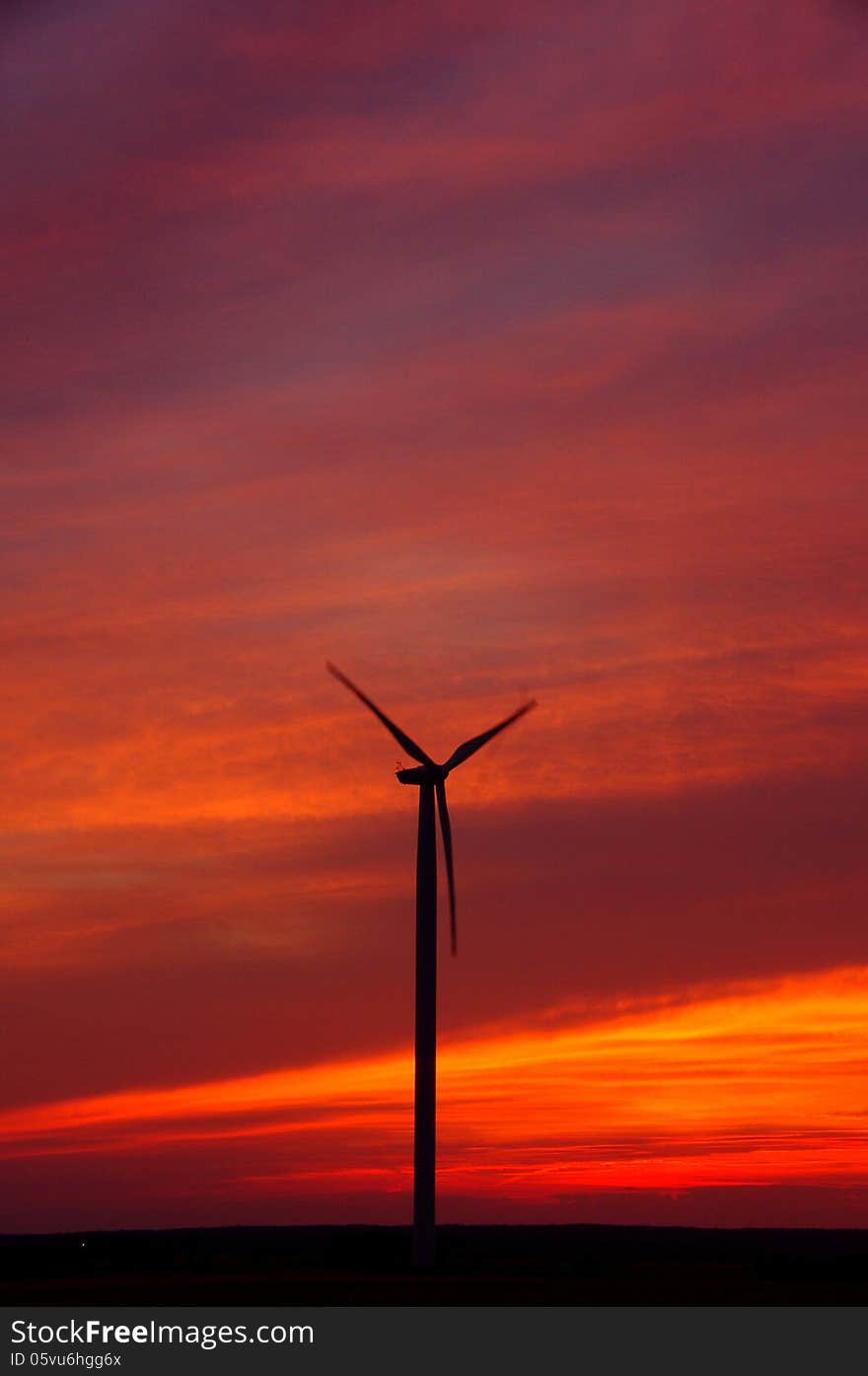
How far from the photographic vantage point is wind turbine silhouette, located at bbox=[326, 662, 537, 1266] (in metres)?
79.8

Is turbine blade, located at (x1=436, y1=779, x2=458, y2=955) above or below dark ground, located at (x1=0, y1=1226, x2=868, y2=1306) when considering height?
above

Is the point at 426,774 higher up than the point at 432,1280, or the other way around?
the point at 426,774

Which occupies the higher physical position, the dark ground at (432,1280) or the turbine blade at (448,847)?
the turbine blade at (448,847)

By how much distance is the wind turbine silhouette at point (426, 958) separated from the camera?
79812 mm

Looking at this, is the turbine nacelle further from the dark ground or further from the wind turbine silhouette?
the dark ground

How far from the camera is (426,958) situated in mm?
80000

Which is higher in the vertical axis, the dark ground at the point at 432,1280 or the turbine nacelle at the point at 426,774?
the turbine nacelle at the point at 426,774

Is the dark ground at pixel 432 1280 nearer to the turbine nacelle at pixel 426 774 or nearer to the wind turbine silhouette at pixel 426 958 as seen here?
the wind turbine silhouette at pixel 426 958

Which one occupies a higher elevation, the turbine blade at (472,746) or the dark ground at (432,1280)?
the turbine blade at (472,746)

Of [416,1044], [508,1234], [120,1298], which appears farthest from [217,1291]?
[508,1234]

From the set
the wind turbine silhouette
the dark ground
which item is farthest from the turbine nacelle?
the dark ground

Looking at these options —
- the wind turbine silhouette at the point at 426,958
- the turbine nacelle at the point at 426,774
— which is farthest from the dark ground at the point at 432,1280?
the turbine nacelle at the point at 426,774

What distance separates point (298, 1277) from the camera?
8106 cm
